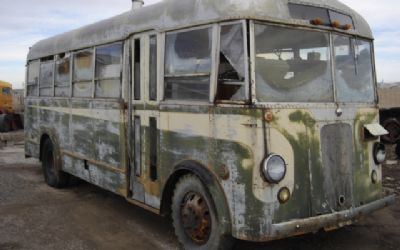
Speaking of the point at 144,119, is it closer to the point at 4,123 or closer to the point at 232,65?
the point at 232,65

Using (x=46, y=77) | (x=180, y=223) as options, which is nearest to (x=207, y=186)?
(x=180, y=223)

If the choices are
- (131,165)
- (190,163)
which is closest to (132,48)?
(131,165)

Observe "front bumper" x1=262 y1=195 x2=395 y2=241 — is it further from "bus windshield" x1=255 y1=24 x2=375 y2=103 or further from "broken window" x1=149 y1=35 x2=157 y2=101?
"broken window" x1=149 y1=35 x2=157 y2=101

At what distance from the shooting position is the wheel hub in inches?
187

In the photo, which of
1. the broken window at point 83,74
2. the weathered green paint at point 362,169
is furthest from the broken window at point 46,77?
the weathered green paint at point 362,169

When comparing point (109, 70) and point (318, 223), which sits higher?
point (109, 70)

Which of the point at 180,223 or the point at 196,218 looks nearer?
the point at 196,218

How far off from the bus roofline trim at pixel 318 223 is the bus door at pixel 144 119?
176cm

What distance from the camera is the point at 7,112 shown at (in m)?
25.5

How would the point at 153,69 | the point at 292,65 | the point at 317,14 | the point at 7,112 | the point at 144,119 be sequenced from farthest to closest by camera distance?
the point at 7,112 → the point at 144,119 → the point at 153,69 → the point at 317,14 → the point at 292,65

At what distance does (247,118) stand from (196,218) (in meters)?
1.31

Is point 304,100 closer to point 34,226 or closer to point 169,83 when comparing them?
point 169,83

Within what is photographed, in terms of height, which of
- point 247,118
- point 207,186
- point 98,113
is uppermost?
point 98,113

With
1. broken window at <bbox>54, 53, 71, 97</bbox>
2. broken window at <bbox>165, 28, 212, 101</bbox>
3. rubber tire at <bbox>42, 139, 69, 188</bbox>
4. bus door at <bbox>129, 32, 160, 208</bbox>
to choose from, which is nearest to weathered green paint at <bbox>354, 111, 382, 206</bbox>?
broken window at <bbox>165, 28, 212, 101</bbox>
